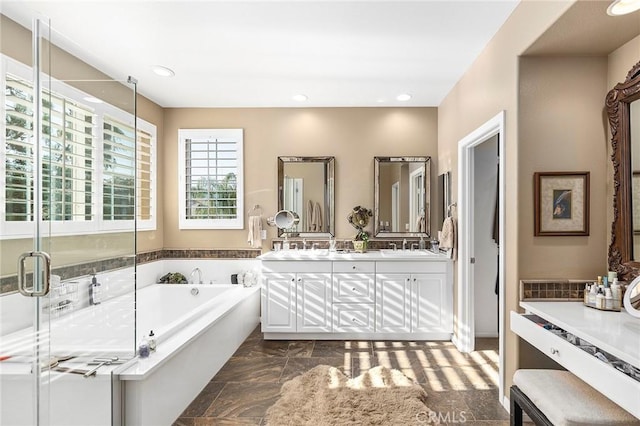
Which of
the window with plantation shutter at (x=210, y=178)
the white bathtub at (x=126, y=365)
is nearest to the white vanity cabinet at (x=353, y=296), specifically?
the white bathtub at (x=126, y=365)

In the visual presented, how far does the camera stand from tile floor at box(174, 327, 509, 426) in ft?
7.45

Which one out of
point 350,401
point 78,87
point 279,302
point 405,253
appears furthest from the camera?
point 405,253

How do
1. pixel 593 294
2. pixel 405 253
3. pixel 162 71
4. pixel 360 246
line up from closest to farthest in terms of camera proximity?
pixel 593 294 < pixel 162 71 < pixel 405 253 < pixel 360 246

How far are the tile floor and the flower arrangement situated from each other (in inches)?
44.6

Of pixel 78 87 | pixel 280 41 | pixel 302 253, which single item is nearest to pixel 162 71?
pixel 280 41

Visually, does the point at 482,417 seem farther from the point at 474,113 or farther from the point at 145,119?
the point at 145,119

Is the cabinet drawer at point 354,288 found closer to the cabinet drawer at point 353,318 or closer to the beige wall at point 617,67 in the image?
the cabinet drawer at point 353,318

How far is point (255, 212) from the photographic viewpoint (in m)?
4.09

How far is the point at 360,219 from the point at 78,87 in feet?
9.21

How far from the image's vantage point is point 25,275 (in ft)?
4.71

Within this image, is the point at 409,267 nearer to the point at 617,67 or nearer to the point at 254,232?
the point at 254,232

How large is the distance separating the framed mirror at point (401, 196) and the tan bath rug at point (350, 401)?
1694 mm

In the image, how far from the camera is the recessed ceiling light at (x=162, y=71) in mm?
3021

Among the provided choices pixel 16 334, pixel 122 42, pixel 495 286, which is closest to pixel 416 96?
pixel 495 286
